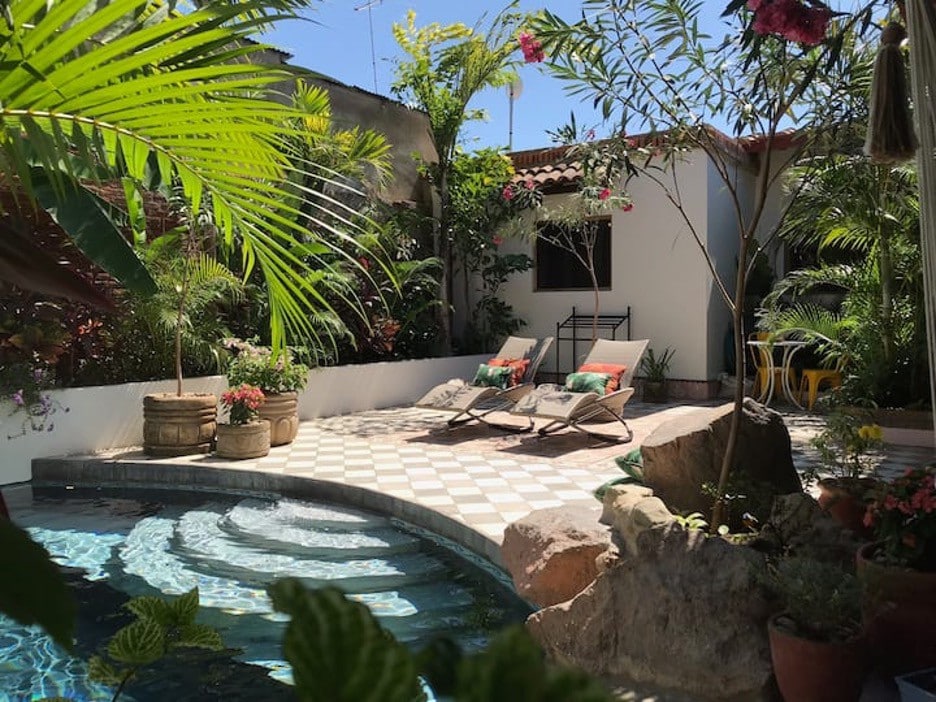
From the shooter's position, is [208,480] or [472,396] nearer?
[208,480]

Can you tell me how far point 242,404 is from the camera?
7941mm

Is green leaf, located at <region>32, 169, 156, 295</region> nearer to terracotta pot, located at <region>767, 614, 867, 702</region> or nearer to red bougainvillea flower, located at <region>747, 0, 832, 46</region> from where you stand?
terracotta pot, located at <region>767, 614, 867, 702</region>

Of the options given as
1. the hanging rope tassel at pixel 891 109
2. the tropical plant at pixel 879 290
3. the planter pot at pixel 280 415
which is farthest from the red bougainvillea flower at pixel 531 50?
the planter pot at pixel 280 415

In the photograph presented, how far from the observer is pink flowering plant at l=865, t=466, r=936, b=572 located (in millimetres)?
2979

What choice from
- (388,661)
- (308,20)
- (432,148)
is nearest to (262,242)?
(308,20)

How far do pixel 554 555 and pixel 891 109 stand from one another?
2699mm

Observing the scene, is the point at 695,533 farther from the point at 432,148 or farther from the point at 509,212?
the point at 432,148

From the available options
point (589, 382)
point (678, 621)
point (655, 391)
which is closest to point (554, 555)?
point (678, 621)

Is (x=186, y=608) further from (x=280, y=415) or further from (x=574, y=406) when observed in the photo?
(x=280, y=415)

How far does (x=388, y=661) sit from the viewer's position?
18.0 inches

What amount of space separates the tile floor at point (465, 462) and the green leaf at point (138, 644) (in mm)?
4060

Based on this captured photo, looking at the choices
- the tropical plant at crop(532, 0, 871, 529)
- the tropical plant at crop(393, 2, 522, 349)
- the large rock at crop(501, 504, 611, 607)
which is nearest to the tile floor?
the large rock at crop(501, 504, 611, 607)

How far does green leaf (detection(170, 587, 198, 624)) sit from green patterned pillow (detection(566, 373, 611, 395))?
7.82 m

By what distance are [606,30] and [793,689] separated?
3634 mm
